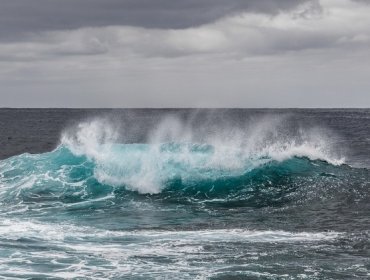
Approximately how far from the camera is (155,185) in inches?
1564

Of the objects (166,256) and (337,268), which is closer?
(337,268)

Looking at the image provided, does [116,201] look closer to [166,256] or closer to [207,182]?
[207,182]

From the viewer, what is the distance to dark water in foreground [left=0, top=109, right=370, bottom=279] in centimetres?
2183

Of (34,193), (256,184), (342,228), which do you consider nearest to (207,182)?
(256,184)

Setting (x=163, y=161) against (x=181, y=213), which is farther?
(x=163, y=161)

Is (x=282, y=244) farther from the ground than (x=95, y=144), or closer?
closer

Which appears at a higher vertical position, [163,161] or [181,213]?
[163,161]

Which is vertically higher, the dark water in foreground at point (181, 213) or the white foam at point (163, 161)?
the white foam at point (163, 161)

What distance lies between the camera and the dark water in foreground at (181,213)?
21828 millimetres

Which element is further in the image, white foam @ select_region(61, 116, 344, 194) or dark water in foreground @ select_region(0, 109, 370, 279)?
white foam @ select_region(61, 116, 344, 194)

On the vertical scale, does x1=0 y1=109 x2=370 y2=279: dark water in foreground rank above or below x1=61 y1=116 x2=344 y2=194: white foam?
below

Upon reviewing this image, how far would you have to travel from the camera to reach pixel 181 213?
3228 cm

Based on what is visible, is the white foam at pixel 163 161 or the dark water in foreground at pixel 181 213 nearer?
the dark water in foreground at pixel 181 213

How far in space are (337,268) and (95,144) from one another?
30.4m
